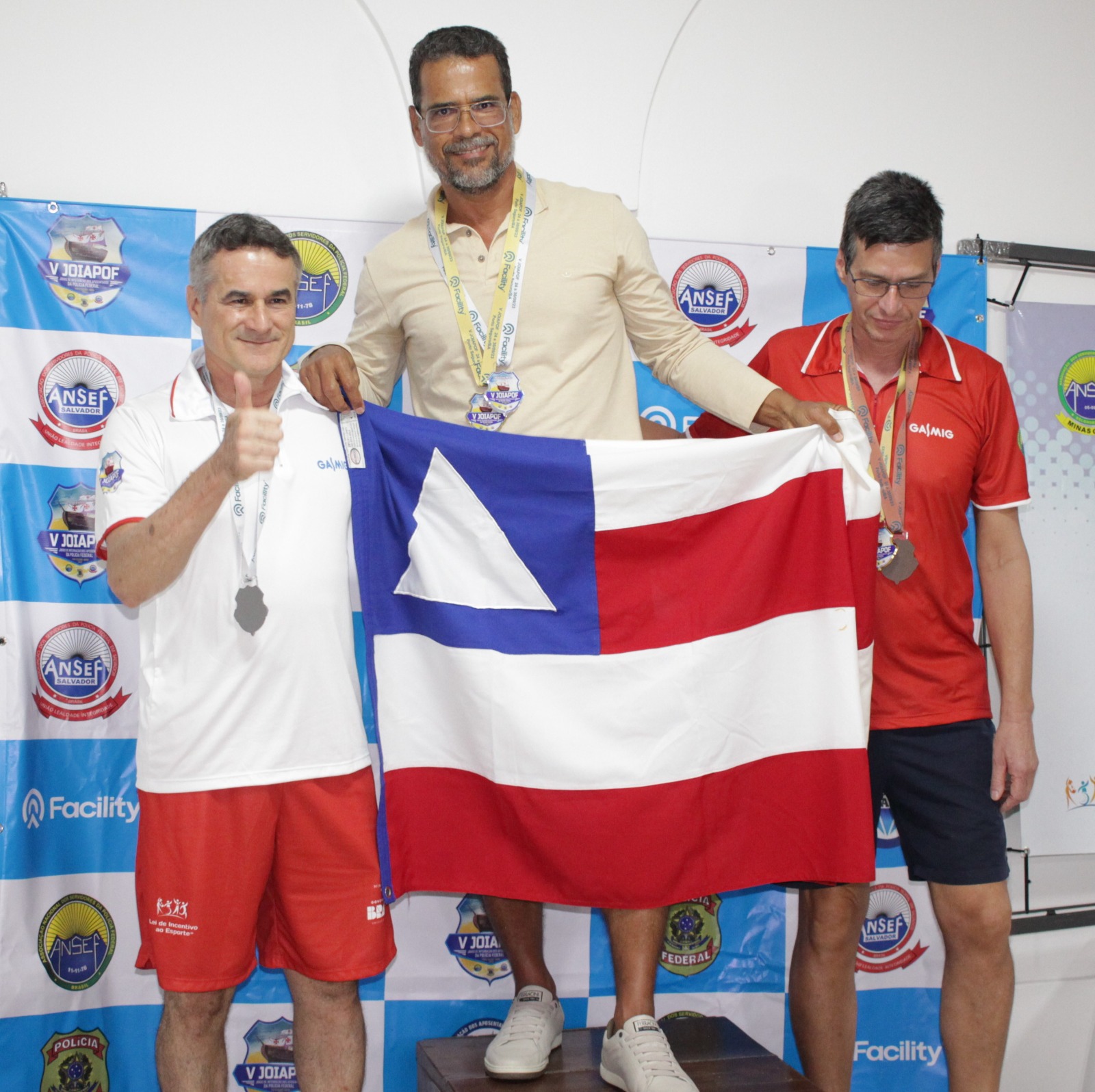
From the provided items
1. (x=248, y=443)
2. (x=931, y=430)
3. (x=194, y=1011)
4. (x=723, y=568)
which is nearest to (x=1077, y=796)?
(x=931, y=430)

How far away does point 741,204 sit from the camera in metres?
3.07

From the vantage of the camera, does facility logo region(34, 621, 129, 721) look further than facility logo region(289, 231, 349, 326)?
No

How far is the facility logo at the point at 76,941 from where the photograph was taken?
2.67 m

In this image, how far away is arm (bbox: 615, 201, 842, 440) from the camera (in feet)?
7.59

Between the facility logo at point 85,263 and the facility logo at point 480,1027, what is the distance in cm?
207

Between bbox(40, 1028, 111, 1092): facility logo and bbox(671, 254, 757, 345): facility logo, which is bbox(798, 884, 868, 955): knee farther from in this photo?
bbox(40, 1028, 111, 1092): facility logo

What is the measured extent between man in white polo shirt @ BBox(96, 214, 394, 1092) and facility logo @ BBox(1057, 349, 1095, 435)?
2150 mm

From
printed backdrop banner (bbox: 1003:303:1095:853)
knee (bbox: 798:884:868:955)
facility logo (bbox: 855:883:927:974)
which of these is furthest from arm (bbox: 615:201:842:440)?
facility logo (bbox: 855:883:927:974)

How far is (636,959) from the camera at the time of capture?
7.29 ft

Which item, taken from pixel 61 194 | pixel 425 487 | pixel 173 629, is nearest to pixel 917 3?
pixel 425 487

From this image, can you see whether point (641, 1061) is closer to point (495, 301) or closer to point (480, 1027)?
point (480, 1027)

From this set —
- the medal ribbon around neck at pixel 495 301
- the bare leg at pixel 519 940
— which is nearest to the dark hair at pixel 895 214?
the medal ribbon around neck at pixel 495 301

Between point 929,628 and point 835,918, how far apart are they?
26.9 inches

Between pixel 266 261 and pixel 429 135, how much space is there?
50 cm
